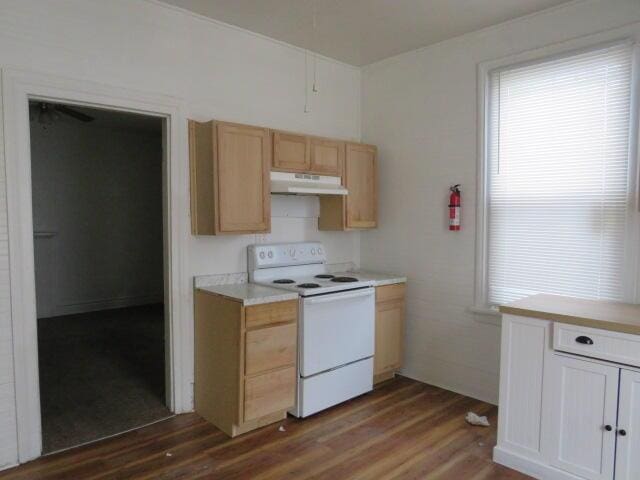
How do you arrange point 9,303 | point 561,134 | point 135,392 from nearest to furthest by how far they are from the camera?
1. point 9,303
2. point 561,134
3. point 135,392

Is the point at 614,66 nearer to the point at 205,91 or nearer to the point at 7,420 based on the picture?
the point at 205,91

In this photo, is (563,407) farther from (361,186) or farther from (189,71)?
(189,71)

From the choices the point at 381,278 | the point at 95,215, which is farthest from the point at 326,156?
the point at 95,215

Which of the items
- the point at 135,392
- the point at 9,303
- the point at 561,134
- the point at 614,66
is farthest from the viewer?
the point at 135,392

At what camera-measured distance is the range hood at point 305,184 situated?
3.21m

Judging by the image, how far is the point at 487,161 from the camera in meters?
3.31

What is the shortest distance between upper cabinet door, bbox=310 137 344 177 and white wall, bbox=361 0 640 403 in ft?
1.77

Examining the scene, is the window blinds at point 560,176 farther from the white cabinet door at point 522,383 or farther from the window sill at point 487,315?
the white cabinet door at point 522,383

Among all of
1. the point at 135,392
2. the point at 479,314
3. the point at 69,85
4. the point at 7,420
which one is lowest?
the point at 135,392

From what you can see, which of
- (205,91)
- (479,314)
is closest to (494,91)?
(479,314)

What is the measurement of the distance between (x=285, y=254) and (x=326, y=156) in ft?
2.75

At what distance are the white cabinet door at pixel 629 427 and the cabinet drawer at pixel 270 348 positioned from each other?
181cm

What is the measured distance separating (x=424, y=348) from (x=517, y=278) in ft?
3.28

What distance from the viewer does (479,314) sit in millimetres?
3375
